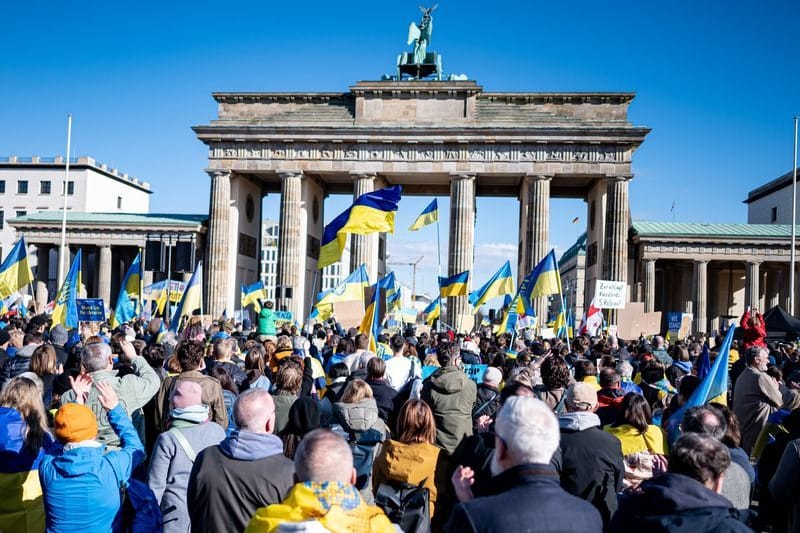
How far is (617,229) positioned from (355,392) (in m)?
42.1

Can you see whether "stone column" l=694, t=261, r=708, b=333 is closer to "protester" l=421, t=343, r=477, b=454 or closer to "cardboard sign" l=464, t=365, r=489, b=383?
"cardboard sign" l=464, t=365, r=489, b=383

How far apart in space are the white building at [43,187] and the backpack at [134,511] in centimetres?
8401

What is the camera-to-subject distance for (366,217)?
1766 centimetres

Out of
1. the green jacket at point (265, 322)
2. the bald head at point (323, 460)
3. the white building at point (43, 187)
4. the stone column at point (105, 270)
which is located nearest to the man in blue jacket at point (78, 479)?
the bald head at point (323, 460)

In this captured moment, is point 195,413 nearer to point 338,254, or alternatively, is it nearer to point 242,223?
point 338,254

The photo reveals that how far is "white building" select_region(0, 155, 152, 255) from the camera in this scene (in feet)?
269

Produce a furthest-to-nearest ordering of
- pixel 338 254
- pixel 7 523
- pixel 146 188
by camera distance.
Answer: pixel 146 188, pixel 338 254, pixel 7 523

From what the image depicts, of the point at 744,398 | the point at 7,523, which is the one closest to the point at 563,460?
the point at 7,523

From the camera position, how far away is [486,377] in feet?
27.1

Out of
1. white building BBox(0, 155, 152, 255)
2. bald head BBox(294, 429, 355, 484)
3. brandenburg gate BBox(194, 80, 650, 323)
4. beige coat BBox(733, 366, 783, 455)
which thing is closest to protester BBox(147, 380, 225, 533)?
bald head BBox(294, 429, 355, 484)

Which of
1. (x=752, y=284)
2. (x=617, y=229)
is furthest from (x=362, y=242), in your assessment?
(x=752, y=284)

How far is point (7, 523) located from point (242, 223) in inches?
1914

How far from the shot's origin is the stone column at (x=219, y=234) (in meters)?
49.0

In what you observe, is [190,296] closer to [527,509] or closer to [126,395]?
[126,395]
